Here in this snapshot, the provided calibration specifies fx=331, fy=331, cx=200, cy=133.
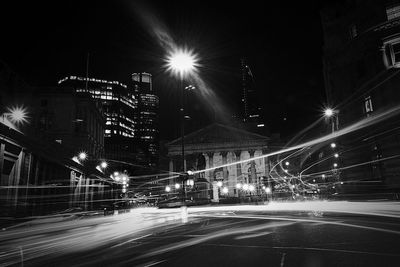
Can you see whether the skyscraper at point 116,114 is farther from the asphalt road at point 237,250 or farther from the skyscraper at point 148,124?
the asphalt road at point 237,250

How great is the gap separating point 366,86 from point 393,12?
24.4ft

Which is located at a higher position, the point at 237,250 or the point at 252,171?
the point at 252,171

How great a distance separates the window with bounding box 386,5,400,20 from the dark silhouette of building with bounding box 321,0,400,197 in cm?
9

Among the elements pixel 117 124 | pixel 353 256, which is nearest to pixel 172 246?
pixel 353 256

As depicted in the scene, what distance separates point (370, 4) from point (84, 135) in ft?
157

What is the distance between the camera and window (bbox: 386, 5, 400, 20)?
3216 cm

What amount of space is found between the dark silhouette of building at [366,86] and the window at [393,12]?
0.09 m

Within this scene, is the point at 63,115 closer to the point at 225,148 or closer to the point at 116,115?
the point at 225,148

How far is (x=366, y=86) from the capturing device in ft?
112

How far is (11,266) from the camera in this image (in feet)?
24.0

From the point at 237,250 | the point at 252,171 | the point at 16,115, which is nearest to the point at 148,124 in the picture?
the point at 252,171

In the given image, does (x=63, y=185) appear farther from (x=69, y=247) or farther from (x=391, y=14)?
(x=391, y=14)

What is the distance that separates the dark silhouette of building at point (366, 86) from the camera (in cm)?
3050

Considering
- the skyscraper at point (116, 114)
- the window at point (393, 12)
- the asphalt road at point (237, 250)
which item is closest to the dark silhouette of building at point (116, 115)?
the skyscraper at point (116, 114)
